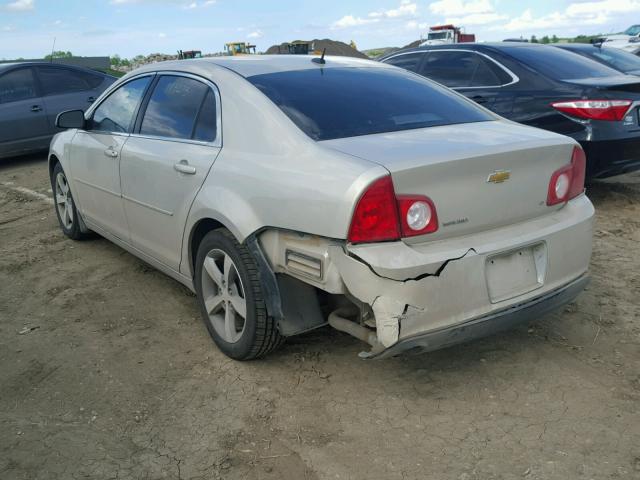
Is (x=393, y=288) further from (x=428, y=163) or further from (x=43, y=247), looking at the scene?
(x=43, y=247)

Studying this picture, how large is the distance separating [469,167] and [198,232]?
161 centimetres

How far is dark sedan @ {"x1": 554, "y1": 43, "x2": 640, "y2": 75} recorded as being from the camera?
911 centimetres

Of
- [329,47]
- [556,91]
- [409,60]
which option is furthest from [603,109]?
[329,47]

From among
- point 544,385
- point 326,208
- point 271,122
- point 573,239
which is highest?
point 271,122

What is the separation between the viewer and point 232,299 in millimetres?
3365

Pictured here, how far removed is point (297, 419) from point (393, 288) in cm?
83

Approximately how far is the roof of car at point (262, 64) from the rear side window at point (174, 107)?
0.37 ft

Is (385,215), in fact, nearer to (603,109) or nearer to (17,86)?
(603,109)

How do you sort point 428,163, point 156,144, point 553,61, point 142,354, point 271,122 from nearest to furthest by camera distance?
point 428,163
point 271,122
point 142,354
point 156,144
point 553,61

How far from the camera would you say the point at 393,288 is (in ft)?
8.54

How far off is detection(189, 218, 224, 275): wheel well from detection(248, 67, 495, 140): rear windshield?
742 mm

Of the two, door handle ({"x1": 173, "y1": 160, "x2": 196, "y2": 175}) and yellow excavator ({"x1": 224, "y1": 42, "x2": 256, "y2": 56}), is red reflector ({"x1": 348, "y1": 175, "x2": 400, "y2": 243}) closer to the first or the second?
door handle ({"x1": 173, "y1": 160, "x2": 196, "y2": 175})

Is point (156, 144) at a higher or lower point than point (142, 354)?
higher

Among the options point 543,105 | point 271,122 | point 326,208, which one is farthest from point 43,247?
point 543,105
